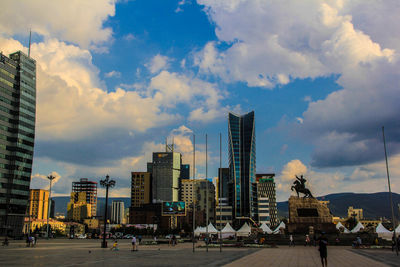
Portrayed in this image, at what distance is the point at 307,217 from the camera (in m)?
63.4

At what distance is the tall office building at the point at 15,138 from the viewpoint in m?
131

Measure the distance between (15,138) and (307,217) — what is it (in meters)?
111

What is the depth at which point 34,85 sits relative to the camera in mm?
144875

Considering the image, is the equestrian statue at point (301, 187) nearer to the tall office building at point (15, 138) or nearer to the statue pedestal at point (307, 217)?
the statue pedestal at point (307, 217)

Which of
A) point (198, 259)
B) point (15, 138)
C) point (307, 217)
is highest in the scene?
point (15, 138)

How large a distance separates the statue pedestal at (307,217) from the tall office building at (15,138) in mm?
104308

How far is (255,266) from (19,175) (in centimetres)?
13194

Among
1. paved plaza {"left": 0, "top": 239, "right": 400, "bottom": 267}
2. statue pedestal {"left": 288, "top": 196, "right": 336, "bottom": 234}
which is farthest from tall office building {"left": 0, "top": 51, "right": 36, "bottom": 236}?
paved plaza {"left": 0, "top": 239, "right": 400, "bottom": 267}

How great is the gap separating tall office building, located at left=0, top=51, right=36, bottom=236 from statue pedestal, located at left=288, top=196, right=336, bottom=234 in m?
104

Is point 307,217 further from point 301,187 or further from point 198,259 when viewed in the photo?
point 198,259

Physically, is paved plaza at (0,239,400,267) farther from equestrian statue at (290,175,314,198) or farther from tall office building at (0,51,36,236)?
tall office building at (0,51,36,236)

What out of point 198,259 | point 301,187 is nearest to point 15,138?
point 301,187

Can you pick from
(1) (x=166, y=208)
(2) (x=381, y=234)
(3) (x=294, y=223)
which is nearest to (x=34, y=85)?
(1) (x=166, y=208)

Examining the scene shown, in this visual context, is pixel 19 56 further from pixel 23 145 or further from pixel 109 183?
pixel 109 183
